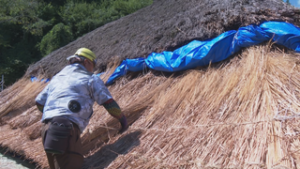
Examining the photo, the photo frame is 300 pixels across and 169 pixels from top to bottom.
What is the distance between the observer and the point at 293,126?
148 centimetres

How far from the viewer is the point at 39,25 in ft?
34.1

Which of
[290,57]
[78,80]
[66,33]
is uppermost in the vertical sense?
[78,80]

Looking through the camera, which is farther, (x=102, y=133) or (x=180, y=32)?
(x=180, y=32)

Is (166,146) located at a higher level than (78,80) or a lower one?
lower

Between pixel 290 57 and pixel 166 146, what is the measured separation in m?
1.34

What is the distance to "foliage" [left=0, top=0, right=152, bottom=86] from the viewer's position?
1035 cm

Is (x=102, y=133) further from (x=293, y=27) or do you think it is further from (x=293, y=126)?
(x=293, y=27)

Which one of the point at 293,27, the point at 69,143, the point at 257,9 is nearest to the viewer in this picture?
the point at 69,143

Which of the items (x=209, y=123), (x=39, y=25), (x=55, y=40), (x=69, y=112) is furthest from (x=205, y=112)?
(x=55, y=40)

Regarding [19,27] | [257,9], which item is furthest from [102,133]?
[19,27]

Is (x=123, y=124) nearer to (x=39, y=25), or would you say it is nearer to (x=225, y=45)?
(x=225, y=45)

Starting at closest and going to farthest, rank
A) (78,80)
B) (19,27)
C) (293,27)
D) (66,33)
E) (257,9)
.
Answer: (78,80)
(293,27)
(257,9)
(66,33)
(19,27)

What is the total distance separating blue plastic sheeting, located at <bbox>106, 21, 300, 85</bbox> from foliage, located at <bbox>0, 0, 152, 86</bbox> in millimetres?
7680

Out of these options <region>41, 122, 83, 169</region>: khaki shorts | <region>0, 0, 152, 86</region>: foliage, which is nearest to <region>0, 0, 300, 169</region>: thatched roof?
<region>41, 122, 83, 169</region>: khaki shorts
